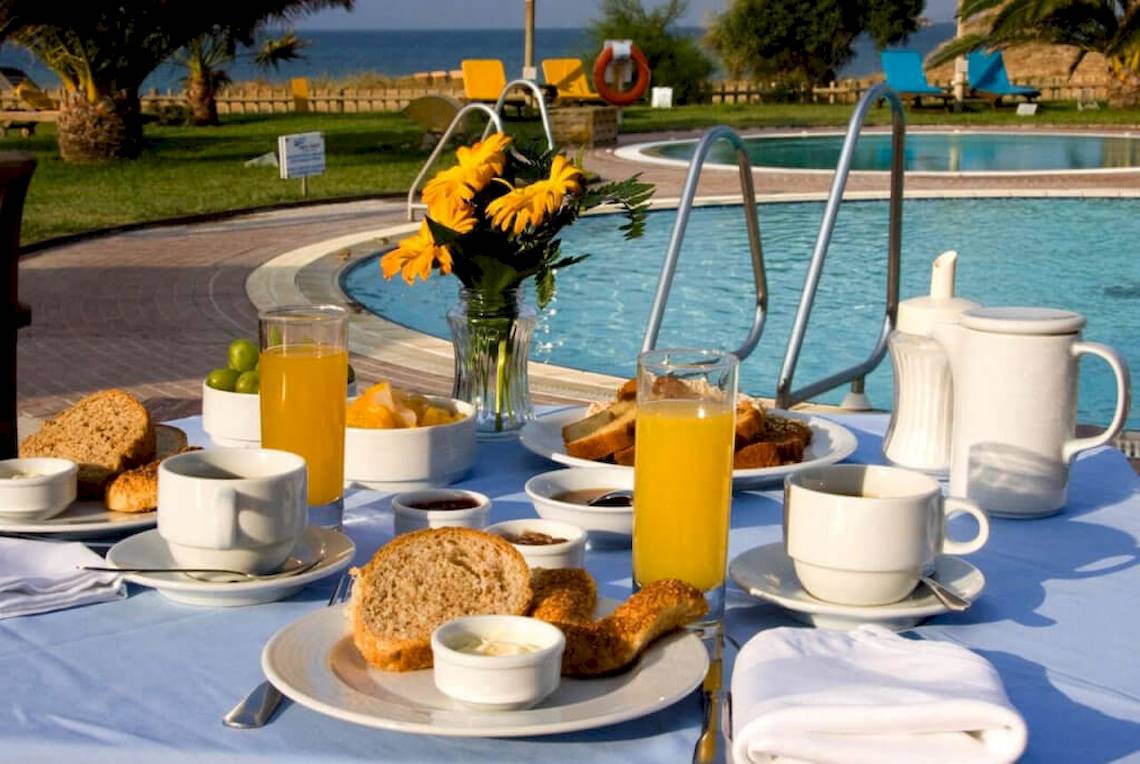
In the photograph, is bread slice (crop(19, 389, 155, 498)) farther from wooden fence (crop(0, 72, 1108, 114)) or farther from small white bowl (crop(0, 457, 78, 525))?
wooden fence (crop(0, 72, 1108, 114))

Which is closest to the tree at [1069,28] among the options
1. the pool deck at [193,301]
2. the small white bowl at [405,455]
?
the pool deck at [193,301]

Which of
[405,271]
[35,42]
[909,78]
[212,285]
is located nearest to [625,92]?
[909,78]

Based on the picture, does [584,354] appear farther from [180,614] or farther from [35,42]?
[35,42]

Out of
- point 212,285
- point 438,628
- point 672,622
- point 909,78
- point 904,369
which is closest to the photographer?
point 438,628

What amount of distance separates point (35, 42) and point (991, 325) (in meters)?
16.2

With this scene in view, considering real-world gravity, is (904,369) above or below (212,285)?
above

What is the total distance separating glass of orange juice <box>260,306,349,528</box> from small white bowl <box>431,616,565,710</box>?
61 cm

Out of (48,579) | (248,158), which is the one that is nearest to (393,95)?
(248,158)

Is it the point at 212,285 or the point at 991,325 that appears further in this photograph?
the point at 212,285

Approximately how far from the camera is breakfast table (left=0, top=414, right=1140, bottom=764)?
4.56 ft

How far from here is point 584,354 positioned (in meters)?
8.55

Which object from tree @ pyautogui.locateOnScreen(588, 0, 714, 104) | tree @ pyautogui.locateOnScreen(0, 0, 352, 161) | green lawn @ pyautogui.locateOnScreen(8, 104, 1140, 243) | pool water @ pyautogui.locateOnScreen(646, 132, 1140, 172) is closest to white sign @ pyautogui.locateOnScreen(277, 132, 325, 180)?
green lawn @ pyautogui.locateOnScreen(8, 104, 1140, 243)

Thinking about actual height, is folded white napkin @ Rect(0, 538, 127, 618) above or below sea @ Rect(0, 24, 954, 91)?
below

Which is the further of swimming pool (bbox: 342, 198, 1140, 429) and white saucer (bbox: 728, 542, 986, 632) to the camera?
swimming pool (bbox: 342, 198, 1140, 429)
